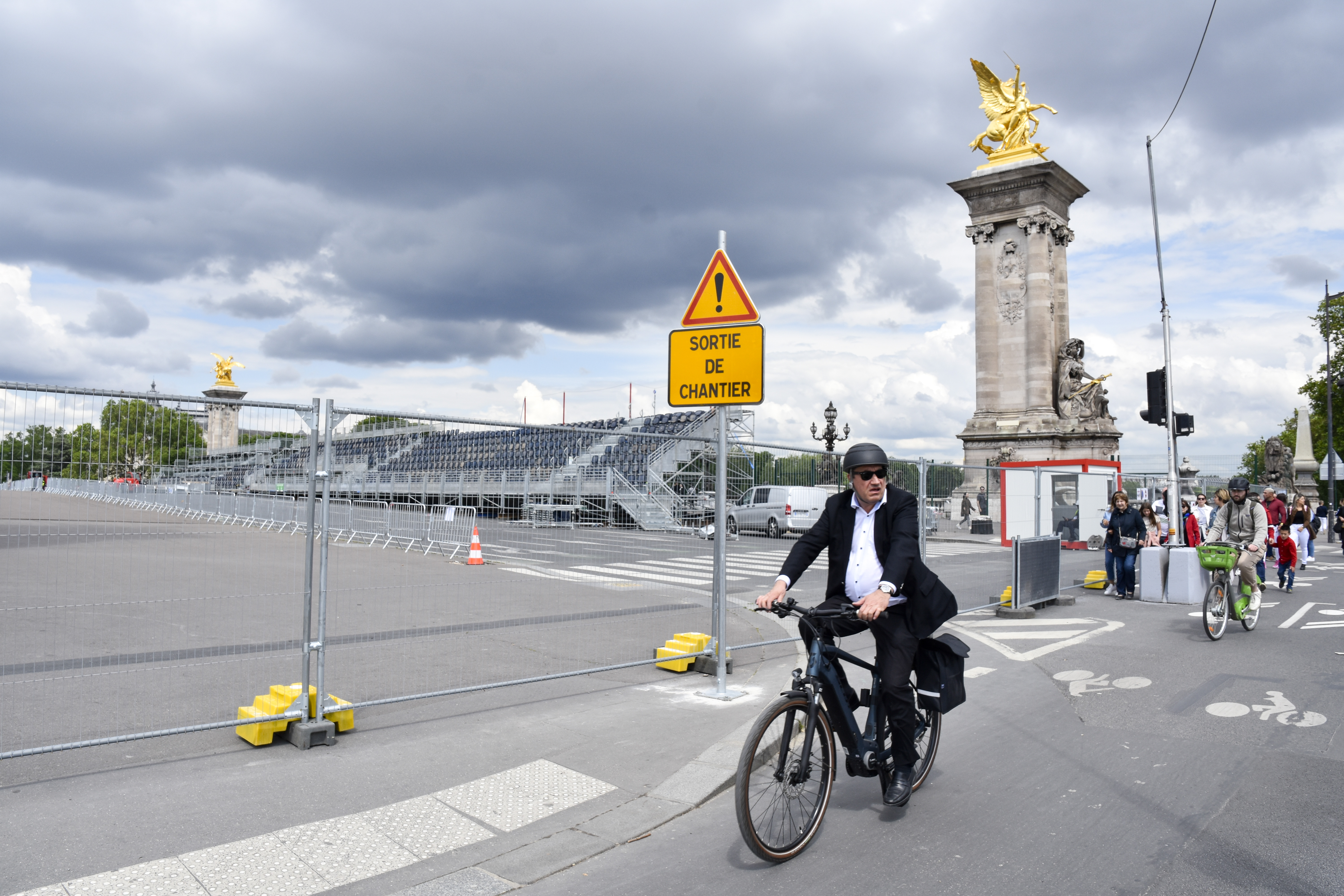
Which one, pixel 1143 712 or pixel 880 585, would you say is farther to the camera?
pixel 1143 712

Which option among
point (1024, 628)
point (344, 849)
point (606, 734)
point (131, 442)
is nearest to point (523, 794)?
point (344, 849)

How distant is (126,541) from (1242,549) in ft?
36.9

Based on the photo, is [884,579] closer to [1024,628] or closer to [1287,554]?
[1024,628]

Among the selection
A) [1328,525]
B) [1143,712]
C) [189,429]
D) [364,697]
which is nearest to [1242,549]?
[1143,712]

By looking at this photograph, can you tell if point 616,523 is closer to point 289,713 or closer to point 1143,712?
point 289,713

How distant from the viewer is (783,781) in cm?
403

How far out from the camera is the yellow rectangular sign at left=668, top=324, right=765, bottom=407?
22.1 feet

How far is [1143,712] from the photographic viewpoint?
6.93 meters

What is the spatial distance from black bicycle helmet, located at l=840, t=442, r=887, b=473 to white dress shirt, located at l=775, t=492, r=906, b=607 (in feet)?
0.62

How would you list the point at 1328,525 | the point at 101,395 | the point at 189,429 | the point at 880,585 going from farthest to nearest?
1. the point at 1328,525
2. the point at 189,429
3. the point at 101,395
4. the point at 880,585

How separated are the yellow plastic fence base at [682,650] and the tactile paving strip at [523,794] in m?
2.61

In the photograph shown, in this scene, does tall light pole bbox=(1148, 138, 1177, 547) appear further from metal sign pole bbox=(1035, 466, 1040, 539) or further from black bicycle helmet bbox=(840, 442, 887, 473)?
black bicycle helmet bbox=(840, 442, 887, 473)

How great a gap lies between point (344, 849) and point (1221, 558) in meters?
9.93

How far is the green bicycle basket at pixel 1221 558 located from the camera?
10.3 m
